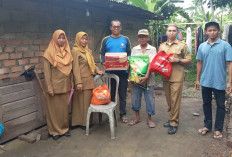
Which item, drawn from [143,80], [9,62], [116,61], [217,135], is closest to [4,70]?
[9,62]

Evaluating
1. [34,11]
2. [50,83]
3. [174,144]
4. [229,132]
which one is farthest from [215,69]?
[34,11]

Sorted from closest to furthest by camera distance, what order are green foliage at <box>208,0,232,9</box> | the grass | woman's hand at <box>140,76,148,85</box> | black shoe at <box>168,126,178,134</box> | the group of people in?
the group of people
woman's hand at <box>140,76,148,85</box>
black shoe at <box>168,126,178,134</box>
the grass
green foliage at <box>208,0,232,9</box>

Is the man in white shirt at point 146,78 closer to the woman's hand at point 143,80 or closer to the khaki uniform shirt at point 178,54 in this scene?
the woman's hand at point 143,80

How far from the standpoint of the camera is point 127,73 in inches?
161

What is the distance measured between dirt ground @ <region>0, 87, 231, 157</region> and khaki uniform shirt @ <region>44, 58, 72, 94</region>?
87cm

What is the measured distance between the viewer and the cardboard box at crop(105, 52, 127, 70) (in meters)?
3.59

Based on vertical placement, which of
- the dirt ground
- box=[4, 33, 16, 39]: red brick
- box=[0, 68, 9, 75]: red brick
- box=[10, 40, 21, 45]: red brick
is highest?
box=[4, 33, 16, 39]: red brick

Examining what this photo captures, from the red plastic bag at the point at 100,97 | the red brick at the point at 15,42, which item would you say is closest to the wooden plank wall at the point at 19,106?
the red brick at the point at 15,42

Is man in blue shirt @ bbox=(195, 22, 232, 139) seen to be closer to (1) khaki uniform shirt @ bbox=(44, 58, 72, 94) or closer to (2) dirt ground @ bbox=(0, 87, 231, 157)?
(2) dirt ground @ bbox=(0, 87, 231, 157)

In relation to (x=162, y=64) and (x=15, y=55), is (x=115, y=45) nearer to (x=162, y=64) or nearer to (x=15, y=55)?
(x=162, y=64)

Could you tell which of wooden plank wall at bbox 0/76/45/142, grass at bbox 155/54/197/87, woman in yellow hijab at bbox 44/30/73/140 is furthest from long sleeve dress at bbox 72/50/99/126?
grass at bbox 155/54/197/87

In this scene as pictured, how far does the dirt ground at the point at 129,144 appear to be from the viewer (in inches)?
122

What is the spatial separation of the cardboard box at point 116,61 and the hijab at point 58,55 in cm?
62

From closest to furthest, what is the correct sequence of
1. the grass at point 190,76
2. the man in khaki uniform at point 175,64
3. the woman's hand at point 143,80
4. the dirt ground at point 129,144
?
the dirt ground at point 129,144, the man in khaki uniform at point 175,64, the woman's hand at point 143,80, the grass at point 190,76
